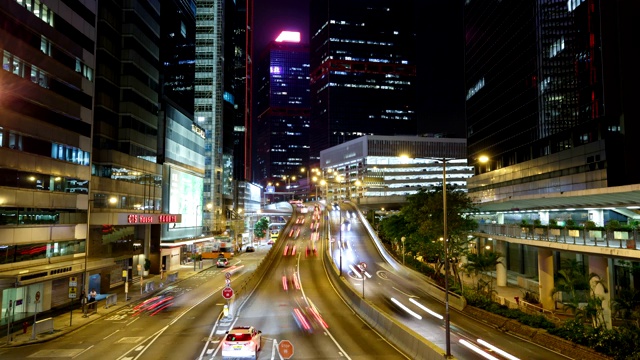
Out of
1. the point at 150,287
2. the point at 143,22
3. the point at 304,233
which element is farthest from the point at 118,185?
the point at 304,233

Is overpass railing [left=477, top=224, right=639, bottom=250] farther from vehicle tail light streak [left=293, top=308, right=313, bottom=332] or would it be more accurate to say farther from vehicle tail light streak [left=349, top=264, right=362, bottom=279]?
vehicle tail light streak [left=293, top=308, right=313, bottom=332]

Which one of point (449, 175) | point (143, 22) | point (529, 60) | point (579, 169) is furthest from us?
point (449, 175)

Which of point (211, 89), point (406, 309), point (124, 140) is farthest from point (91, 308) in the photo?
point (211, 89)

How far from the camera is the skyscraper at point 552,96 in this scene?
2389 inches

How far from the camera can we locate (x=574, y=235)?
34250 mm

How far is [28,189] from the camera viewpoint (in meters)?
A: 37.6

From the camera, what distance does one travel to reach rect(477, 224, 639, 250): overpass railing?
93.4 feet

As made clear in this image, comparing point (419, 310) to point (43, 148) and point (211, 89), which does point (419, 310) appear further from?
point (211, 89)

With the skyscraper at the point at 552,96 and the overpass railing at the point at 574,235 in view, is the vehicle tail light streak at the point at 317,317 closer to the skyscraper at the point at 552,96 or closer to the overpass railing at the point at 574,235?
the overpass railing at the point at 574,235

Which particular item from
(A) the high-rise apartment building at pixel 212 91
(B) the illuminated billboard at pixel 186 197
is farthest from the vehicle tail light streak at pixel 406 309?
(A) the high-rise apartment building at pixel 212 91

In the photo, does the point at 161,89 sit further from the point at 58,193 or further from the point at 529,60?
the point at 529,60

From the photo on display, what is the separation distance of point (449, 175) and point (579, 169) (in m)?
132

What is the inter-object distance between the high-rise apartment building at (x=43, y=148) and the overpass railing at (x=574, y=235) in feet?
121

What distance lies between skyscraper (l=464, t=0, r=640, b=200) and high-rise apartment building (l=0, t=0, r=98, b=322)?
2426 inches
